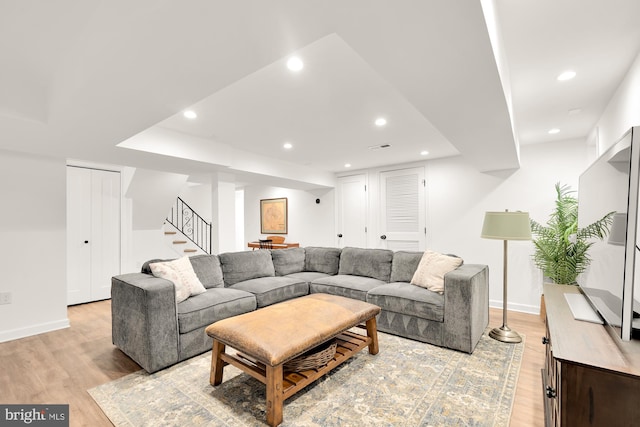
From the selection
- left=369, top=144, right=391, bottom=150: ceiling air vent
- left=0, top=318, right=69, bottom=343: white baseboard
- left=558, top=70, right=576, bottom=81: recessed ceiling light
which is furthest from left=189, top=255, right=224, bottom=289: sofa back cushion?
left=558, top=70, right=576, bottom=81: recessed ceiling light

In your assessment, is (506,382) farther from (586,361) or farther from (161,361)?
(161,361)

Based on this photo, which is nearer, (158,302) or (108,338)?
(158,302)

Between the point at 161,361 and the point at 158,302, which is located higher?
the point at 158,302

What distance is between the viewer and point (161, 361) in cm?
236

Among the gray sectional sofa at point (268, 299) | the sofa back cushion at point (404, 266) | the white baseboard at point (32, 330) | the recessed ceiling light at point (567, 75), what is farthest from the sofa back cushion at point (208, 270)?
the recessed ceiling light at point (567, 75)

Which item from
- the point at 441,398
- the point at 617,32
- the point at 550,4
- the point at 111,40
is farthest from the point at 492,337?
the point at 111,40

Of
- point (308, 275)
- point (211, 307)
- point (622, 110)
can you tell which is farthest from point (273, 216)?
point (622, 110)

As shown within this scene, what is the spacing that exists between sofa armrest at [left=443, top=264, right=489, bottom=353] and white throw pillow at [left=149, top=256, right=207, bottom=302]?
2.49 meters

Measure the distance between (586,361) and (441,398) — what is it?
1.26 m

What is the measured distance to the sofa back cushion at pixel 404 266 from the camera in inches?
140

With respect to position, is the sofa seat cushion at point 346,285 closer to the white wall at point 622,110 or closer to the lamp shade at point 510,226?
the lamp shade at point 510,226

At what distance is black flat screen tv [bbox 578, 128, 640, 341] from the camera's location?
106 cm

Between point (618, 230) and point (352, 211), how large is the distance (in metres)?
4.76

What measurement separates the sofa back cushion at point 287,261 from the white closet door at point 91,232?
2.83m
